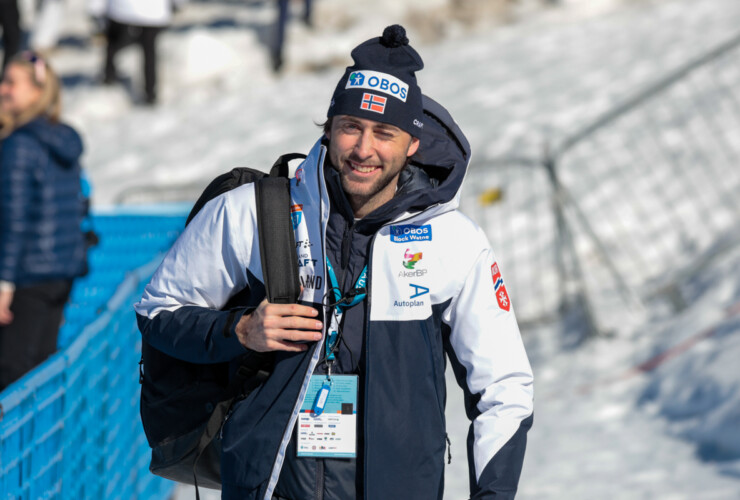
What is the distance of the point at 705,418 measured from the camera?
19.5ft

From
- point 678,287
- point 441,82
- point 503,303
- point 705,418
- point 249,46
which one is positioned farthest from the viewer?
point 249,46

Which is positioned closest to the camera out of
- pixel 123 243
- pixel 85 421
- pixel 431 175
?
pixel 431 175

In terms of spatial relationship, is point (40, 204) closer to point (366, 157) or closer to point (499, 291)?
point (366, 157)

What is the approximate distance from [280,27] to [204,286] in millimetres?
11605

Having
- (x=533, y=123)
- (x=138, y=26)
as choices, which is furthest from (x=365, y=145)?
(x=138, y=26)

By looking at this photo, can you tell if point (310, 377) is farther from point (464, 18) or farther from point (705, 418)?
point (464, 18)

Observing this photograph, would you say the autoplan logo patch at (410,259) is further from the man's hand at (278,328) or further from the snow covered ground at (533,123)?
the snow covered ground at (533,123)

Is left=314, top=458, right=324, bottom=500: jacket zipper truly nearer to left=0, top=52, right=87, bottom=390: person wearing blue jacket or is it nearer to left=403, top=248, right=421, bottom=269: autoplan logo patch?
left=403, top=248, right=421, bottom=269: autoplan logo patch

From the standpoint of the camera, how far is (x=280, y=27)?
551 inches

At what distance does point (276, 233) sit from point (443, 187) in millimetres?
A: 435

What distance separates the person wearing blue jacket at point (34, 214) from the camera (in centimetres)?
500

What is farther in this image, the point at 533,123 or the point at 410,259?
the point at 533,123

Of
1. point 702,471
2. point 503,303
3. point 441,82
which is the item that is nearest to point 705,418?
point 702,471

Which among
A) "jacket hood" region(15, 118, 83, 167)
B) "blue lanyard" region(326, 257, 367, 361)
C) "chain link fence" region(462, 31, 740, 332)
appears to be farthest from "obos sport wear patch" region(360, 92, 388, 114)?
"chain link fence" region(462, 31, 740, 332)
